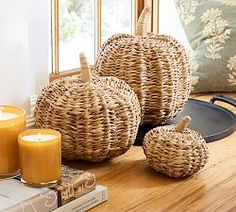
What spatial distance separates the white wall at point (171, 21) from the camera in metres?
2.58

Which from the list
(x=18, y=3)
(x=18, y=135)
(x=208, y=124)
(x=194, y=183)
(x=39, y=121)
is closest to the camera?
(x=18, y=135)

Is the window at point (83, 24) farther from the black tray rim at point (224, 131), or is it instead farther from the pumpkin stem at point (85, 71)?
the pumpkin stem at point (85, 71)

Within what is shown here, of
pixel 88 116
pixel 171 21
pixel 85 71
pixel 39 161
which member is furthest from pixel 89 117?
pixel 171 21

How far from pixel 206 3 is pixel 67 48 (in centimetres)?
63

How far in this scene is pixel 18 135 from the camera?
1.28 meters

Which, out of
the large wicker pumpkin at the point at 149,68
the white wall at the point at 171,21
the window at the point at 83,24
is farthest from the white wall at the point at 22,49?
the white wall at the point at 171,21

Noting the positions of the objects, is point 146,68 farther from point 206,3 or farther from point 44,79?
point 206,3

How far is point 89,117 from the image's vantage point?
4.68ft

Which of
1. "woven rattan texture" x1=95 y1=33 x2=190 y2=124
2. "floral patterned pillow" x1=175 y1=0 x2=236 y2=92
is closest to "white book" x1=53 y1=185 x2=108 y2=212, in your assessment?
"woven rattan texture" x1=95 y1=33 x2=190 y2=124

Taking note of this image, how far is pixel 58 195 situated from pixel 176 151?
13.0 inches

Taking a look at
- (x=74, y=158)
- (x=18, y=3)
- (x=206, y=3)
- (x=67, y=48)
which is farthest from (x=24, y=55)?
(x=206, y=3)

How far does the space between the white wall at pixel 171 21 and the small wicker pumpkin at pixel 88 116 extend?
1139 mm

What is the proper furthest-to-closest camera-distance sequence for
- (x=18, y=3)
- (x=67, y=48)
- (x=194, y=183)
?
(x=67, y=48) < (x=18, y=3) < (x=194, y=183)

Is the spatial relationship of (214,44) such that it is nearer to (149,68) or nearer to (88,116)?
(149,68)
